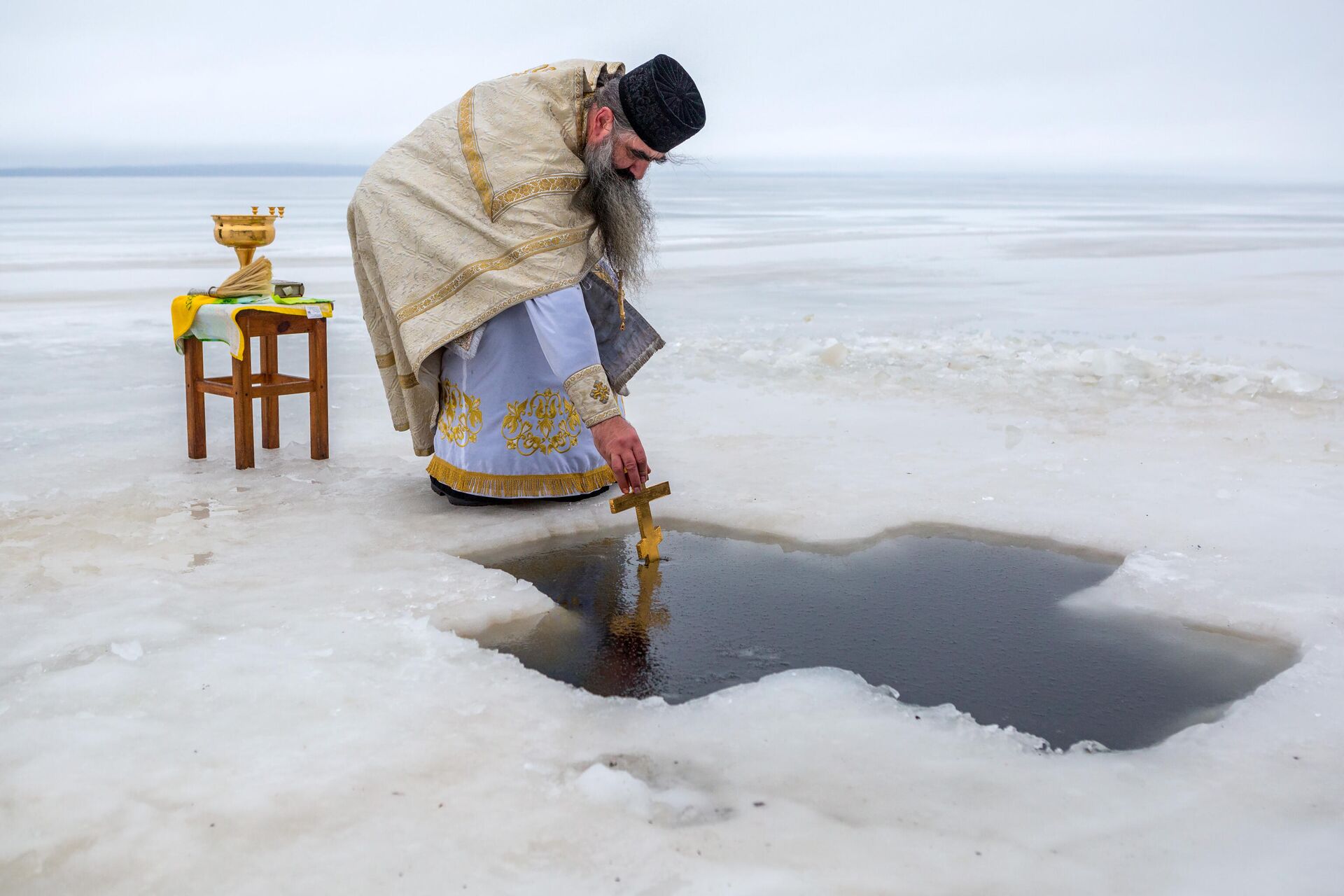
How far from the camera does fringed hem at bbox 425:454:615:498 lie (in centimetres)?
350

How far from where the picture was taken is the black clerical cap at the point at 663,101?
120 inches

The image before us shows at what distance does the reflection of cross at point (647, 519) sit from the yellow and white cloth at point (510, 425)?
1.23 ft

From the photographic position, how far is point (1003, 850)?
178 centimetres

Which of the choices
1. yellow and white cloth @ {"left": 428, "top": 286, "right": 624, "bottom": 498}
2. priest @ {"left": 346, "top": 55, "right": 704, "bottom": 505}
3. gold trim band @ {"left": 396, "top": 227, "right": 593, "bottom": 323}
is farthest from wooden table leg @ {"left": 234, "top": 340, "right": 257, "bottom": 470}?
gold trim band @ {"left": 396, "top": 227, "right": 593, "bottom": 323}

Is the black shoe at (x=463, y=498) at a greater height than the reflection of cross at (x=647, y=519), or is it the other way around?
the reflection of cross at (x=647, y=519)

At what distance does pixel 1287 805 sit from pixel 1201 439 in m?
2.73

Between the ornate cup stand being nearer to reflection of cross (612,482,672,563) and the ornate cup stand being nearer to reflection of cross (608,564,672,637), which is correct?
reflection of cross (612,482,672,563)

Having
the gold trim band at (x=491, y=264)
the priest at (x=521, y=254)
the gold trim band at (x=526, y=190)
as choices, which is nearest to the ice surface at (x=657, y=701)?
the priest at (x=521, y=254)

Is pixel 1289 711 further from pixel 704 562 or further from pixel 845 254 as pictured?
pixel 845 254

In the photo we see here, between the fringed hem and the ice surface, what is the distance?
70 millimetres

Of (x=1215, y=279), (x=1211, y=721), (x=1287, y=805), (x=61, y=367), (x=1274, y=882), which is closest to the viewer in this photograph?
(x=1274, y=882)

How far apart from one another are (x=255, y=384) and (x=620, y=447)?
1734 mm

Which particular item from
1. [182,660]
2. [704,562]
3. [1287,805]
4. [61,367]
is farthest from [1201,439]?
[61,367]

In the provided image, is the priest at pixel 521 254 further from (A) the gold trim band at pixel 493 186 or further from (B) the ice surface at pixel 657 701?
(B) the ice surface at pixel 657 701
